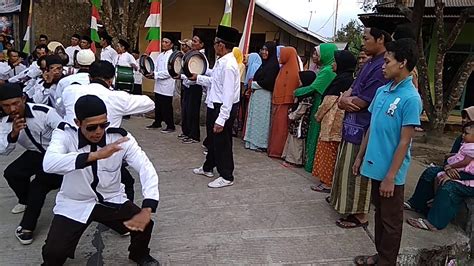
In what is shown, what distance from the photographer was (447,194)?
3916mm

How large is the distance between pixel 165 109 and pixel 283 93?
2.62m

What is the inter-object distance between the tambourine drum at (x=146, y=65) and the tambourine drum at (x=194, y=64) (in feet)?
5.06

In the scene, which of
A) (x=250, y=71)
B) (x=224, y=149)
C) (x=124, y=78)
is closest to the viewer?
(x=224, y=149)

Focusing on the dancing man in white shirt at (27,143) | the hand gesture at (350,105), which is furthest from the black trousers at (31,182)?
the hand gesture at (350,105)

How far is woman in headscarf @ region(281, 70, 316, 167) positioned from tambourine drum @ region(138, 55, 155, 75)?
9.62ft

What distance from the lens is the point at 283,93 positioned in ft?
19.4

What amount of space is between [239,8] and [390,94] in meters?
10.6

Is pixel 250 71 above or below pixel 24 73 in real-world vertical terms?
above

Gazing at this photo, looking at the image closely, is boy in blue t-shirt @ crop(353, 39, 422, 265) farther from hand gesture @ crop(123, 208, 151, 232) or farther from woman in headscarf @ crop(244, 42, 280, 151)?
woman in headscarf @ crop(244, 42, 280, 151)

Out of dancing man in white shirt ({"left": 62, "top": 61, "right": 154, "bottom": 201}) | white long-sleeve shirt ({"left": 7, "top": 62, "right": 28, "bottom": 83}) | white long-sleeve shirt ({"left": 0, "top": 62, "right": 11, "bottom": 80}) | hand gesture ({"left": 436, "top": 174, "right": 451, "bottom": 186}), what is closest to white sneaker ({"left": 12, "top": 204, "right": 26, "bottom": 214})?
dancing man in white shirt ({"left": 62, "top": 61, "right": 154, "bottom": 201})

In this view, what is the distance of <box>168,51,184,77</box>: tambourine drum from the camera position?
6461mm

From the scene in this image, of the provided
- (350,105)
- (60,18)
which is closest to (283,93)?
(350,105)

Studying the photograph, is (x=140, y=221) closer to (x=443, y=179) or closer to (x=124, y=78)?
(x=443, y=179)

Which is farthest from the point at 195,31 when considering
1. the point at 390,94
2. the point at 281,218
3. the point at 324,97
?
the point at 390,94
